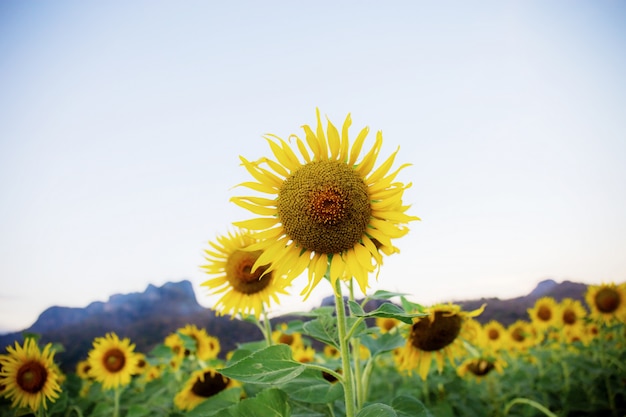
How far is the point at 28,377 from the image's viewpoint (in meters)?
3.97

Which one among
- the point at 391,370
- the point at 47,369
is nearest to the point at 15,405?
the point at 47,369

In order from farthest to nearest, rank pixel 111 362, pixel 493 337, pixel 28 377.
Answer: pixel 493 337 → pixel 111 362 → pixel 28 377

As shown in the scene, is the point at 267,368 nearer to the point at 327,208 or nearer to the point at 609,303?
the point at 327,208

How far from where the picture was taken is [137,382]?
7.62 metres

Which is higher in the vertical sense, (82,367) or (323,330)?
(323,330)

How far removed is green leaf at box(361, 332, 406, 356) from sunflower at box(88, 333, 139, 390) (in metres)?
4.11

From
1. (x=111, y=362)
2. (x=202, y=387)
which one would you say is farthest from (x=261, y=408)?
(x=111, y=362)

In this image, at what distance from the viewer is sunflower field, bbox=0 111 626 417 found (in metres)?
1.99

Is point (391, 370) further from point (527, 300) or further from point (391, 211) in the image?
point (527, 300)

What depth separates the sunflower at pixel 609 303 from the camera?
6742mm

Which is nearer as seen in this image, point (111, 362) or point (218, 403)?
point (218, 403)

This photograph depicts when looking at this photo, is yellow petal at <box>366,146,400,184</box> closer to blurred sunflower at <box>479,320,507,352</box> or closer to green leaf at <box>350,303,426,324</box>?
green leaf at <box>350,303,426,324</box>

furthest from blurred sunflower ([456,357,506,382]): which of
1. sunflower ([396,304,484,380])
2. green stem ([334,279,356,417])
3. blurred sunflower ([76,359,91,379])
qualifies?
blurred sunflower ([76,359,91,379])

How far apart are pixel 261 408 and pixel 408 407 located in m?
0.83
